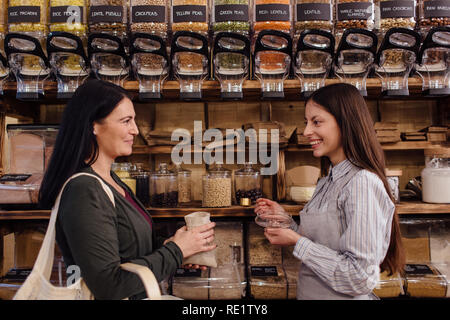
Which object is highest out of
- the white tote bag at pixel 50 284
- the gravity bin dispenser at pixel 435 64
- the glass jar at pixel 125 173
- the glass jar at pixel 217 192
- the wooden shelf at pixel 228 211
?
the gravity bin dispenser at pixel 435 64

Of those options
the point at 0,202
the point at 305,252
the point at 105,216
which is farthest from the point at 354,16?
the point at 0,202

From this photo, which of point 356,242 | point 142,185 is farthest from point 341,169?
point 142,185

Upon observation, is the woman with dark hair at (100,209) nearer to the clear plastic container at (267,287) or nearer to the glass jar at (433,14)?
the clear plastic container at (267,287)

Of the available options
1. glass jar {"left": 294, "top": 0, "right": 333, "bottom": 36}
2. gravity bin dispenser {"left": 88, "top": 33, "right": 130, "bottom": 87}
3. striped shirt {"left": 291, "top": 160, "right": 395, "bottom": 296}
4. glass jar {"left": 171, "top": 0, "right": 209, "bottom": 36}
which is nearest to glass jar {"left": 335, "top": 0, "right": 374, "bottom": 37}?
glass jar {"left": 294, "top": 0, "right": 333, "bottom": 36}

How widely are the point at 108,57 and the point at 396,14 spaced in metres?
1.18

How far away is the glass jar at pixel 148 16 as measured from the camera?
132 centimetres

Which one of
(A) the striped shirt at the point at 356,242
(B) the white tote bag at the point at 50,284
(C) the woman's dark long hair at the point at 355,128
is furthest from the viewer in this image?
(C) the woman's dark long hair at the point at 355,128

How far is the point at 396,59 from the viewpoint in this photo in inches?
52.9

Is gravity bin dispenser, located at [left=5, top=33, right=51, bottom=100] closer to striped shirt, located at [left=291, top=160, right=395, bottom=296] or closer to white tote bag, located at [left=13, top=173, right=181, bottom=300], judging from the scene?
white tote bag, located at [left=13, top=173, right=181, bottom=300]

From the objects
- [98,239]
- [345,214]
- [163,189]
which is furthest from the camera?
[163,189]

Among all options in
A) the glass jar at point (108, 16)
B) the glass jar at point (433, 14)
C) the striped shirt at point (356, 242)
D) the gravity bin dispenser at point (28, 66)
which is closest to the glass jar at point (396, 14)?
the glass jar at point (433, 14)

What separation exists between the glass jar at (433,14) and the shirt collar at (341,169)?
2.33 feet

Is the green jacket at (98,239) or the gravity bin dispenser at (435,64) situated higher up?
the gravity bin dispenser at (435,64)

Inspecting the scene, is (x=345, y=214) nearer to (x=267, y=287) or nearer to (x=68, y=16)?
(x=267, y=287)
